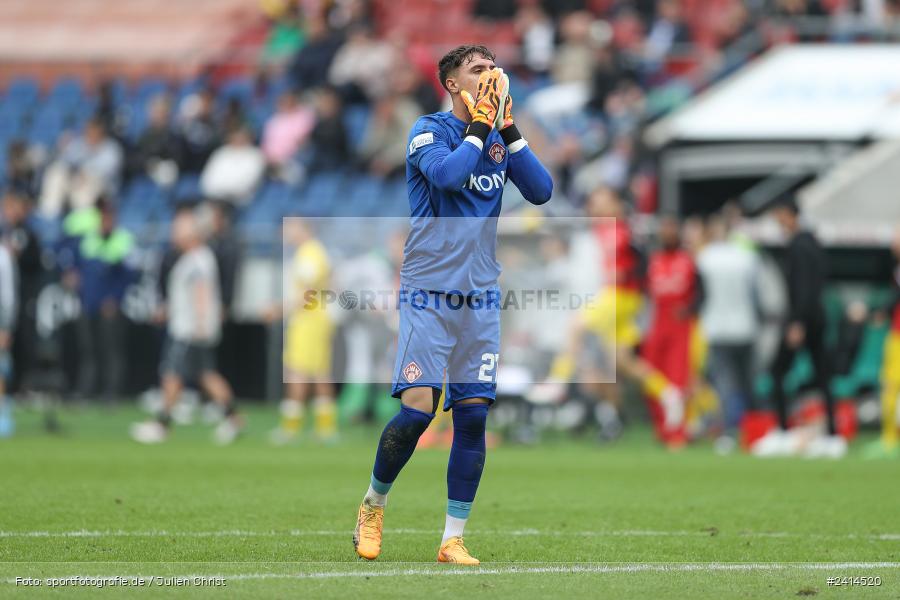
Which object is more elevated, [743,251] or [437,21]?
[437,21]

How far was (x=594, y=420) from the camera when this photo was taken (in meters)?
17.3

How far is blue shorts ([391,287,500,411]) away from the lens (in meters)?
7.20

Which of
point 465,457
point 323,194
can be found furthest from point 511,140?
point 323,194

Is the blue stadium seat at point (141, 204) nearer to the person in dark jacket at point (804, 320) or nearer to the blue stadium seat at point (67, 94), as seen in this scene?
the blue stadium seat at point (67, 94)

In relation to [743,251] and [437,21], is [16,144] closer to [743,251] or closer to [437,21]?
[437,21]

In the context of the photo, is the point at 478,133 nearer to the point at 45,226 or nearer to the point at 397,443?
the point at 397,443

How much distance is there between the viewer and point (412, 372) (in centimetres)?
721

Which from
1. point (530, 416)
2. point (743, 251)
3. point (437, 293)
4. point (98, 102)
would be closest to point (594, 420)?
point (530, 416)

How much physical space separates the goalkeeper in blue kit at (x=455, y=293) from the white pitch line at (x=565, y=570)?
0.33 metres

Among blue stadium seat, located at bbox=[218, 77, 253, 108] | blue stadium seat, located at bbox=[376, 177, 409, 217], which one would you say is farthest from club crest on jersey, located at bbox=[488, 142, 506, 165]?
blue stadium seat, located at bbox=[218, 77, 253, 108]

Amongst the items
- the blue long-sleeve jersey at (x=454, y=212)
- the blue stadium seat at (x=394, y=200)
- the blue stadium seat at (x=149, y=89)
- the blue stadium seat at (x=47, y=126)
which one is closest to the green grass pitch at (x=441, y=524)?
the blue long-sleeve jersey at (x=454, y=212)

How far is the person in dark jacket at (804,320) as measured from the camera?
48.7ft

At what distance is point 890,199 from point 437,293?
485 inches

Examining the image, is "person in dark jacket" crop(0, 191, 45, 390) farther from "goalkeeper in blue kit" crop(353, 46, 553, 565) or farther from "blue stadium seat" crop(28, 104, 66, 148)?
"goalkeeper in blue kit" crop(353, 46, 553, 565)
